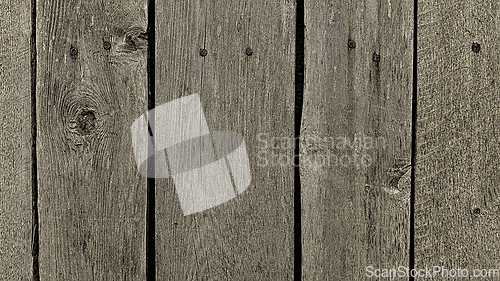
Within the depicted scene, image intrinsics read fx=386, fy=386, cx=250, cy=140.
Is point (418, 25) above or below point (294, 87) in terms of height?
above

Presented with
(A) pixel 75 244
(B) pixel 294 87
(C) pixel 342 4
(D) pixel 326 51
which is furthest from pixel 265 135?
(A) pixel 75 244

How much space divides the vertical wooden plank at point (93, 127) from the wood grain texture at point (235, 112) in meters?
0.06

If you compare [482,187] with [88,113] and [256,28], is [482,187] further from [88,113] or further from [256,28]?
[88,113]

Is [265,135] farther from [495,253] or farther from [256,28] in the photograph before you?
[495,253]

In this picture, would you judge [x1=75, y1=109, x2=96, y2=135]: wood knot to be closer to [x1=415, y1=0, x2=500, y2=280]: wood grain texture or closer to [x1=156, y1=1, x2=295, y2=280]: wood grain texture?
[x1=156, y1=1, x2=295, y2=280]: wood grain texture

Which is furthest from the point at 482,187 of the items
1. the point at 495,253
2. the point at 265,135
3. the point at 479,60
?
the point at 265,135

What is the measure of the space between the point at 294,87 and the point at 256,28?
177 mm

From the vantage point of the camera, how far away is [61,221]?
3.23ft

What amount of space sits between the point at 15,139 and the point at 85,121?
0.19 metres

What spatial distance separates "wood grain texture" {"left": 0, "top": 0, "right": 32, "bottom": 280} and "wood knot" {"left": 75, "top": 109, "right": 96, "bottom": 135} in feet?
0.42

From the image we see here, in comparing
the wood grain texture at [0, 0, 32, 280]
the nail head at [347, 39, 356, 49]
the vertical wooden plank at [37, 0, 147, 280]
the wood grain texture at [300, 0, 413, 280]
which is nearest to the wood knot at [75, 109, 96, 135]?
the vertical wooden plank at [37, 0, 147, 280]

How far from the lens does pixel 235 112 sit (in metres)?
0.98

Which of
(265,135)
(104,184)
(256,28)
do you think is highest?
(256,28)

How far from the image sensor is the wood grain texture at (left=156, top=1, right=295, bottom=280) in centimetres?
97
